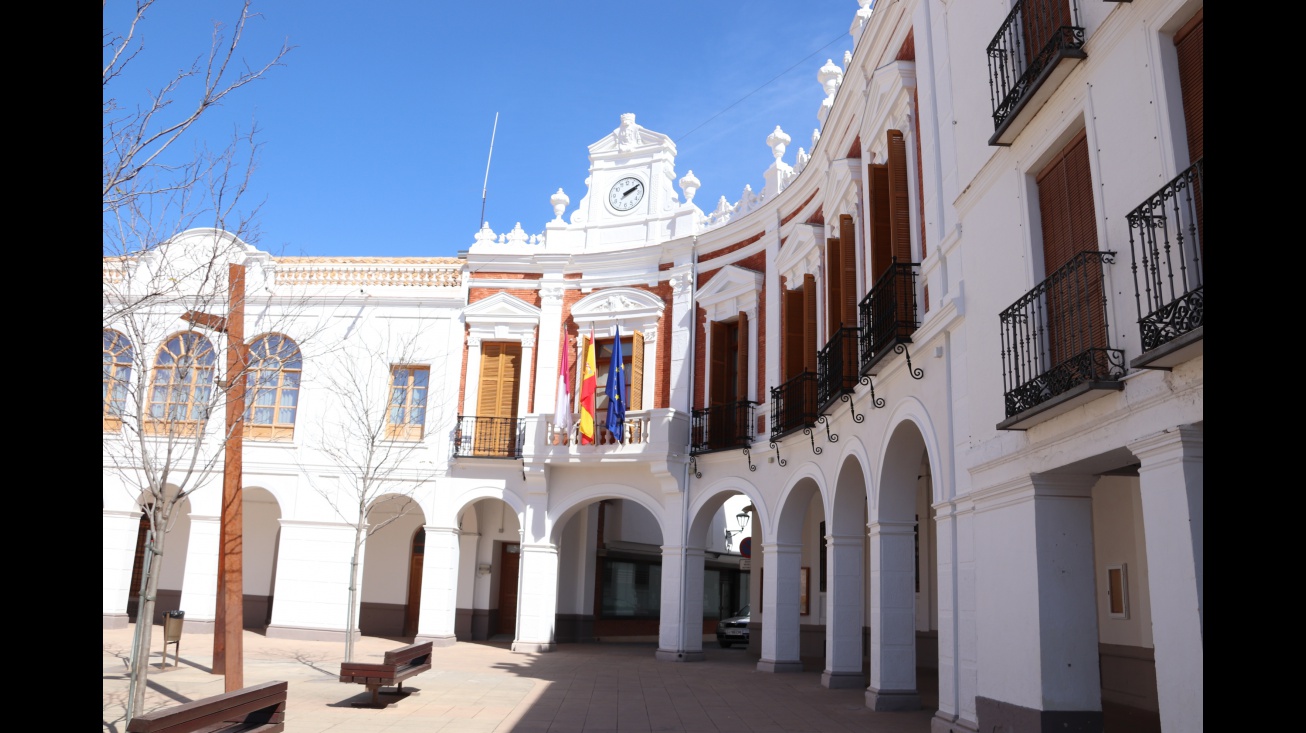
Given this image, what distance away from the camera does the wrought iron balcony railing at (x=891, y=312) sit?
10141mm

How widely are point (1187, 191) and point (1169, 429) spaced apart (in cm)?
138

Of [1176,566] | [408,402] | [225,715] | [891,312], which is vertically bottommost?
[225,715]

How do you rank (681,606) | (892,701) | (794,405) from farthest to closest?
(681,606) < (794,405) < (892,701)

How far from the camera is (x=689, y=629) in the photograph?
18.6 meters

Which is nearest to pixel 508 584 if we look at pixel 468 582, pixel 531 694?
pixel 468 582

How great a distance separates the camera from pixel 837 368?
1282 centimetres

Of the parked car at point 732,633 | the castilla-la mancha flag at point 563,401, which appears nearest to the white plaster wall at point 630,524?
the parked car at point 732,633

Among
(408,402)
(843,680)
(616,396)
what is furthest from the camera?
(408,402)

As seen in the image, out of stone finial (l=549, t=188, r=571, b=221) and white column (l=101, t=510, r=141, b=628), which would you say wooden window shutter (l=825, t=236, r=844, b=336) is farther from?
white column (l=101, t=510, r=141, b=628)

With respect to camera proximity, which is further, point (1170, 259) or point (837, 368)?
point (837, 368)

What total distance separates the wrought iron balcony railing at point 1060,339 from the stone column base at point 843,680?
7.03 metres

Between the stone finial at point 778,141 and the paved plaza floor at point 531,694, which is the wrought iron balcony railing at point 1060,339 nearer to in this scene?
the paved plaza floor at point 531,694

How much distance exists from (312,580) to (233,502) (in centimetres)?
965

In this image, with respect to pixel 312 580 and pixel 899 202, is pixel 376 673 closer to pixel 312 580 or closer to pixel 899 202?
Result: pixel 899 202
